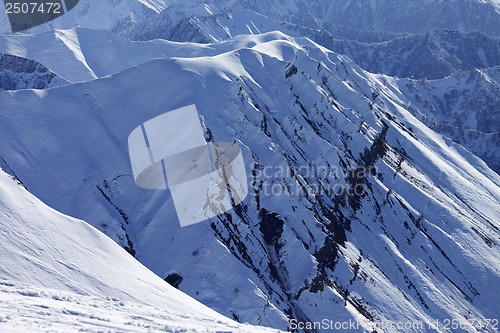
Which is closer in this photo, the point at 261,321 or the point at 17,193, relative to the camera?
the point at 17,193

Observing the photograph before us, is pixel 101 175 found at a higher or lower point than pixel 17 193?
lower

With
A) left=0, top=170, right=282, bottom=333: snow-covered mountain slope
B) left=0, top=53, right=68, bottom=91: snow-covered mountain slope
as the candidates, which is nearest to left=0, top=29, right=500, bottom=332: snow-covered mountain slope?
left=0, top=170, right=282, bottom=333: snow-covered mountain slope

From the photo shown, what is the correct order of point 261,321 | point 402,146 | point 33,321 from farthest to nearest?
point 402,146 < point 261,321 < point 33,321

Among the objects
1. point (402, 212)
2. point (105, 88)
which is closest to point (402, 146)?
point (402, 212)

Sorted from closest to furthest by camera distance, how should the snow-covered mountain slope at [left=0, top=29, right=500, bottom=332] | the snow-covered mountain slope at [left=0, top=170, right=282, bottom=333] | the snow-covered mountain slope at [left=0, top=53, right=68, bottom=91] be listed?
the snow-covered mountain slope at [left=0, top=170, right=282, bottom=333] < the snow-covered mountain slope at [left=0, top=29, right=500, bottom=332] < the snow-covered mountain slope at [left=0, top=53, right=68, bottom=91]

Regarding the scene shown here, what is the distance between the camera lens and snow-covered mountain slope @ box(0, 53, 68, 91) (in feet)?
411

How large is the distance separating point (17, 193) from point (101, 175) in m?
26.9

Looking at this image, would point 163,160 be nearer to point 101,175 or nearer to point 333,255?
point 101,175

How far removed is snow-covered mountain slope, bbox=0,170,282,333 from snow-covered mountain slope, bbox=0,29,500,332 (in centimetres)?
2069

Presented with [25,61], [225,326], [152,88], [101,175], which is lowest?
[25,61]

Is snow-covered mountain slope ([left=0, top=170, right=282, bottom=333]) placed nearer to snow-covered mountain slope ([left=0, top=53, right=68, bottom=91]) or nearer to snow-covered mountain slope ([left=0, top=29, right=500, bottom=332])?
snow-covered mountain slope ([left=0, top=29, right=500, bottom=332])

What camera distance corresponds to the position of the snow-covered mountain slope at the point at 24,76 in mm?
125262

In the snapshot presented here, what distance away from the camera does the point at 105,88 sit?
97.0 meters

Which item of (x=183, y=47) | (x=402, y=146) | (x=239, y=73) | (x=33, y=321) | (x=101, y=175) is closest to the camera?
(x=33, y=321)
